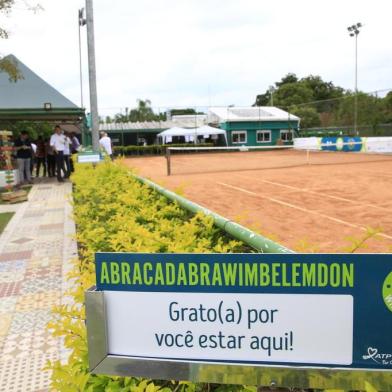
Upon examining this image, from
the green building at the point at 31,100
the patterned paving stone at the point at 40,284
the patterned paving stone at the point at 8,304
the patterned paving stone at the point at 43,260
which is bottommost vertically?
the patterned paving stone at the point at 8,304

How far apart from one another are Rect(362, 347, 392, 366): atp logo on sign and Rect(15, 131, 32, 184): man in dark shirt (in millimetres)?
17749

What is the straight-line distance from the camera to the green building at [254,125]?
157 ft

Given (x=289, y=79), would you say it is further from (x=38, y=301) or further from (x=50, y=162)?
(x=38, y=301)

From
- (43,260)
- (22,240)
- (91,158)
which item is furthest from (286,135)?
(43,260)

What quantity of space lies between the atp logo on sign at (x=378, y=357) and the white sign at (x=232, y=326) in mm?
51

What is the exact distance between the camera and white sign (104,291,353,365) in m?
1.41

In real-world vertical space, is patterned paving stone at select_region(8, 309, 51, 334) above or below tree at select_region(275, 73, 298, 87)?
below

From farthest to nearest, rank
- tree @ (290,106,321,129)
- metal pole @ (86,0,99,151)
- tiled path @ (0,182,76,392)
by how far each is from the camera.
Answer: tree @ (290,106,321,129) < metal pole @ (86,0,99,151) < tiled path @ (0,182,76,392)

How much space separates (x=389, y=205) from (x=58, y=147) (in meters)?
11.9

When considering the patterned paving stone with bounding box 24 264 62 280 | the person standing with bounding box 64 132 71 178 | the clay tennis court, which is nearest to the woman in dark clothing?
the person standing with bounding box 64 132 71 178

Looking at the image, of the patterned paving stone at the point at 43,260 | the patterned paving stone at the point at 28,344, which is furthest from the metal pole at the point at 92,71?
the patterned paving stone at the point at 28,344

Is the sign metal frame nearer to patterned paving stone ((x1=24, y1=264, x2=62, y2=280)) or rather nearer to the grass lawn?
patterned paving stone ((x1=24, y1=264, x2=62, y2=280))

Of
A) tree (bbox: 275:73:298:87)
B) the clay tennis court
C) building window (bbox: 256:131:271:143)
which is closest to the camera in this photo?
the clay tennis court

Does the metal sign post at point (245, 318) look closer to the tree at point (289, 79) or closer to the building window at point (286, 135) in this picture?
the building window at point (286, 135)
